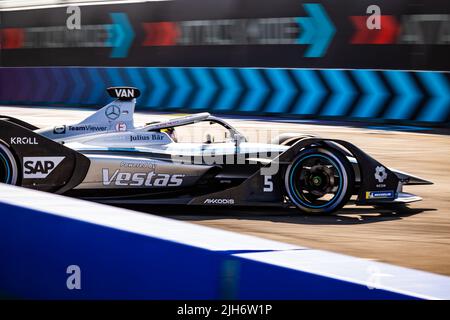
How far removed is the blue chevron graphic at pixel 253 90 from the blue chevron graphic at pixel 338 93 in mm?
2002

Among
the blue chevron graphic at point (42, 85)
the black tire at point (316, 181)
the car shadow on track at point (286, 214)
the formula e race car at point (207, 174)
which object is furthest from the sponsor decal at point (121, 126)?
the blue chevron graphic at point (42, 85)

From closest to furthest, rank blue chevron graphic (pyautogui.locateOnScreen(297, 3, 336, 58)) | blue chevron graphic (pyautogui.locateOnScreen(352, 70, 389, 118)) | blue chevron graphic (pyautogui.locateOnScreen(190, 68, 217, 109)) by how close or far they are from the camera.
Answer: blue chevron graphic (pyautogui.locateOnScreen(352, 70, 389, 118)) < blue chevron graphic (pyautogui.locateOnScreen(190, 68, 217, 109)) < blue chevron graphic (pyautogui.locateOnScreen(297, 3, 336, 58))

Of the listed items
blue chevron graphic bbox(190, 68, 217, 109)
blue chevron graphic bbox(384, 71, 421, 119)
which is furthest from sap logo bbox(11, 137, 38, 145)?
blue chevron graphic bbox(190, 68, 217, 109)

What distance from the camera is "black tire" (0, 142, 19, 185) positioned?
27.7 ft

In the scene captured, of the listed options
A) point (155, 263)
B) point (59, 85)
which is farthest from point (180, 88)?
point (155, 263)

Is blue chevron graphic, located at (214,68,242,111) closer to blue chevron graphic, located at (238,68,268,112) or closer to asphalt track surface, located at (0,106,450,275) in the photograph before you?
blue chevron graphic, located at (238,68,268,112)

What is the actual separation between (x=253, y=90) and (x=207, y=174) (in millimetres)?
14091

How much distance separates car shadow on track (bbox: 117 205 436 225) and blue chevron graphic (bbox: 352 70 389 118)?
11.0 m

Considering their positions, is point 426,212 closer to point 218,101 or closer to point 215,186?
point 215,186

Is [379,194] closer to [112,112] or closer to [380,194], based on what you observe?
[380,194]

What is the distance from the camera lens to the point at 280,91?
72.5 ft

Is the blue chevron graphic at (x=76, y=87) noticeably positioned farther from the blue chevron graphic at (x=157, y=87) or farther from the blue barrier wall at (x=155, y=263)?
the blue barrier wall at (x=155, y=263)

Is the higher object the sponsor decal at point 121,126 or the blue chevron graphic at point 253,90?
the blue chevron graphic at point 253,90

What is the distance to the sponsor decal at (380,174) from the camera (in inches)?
336
